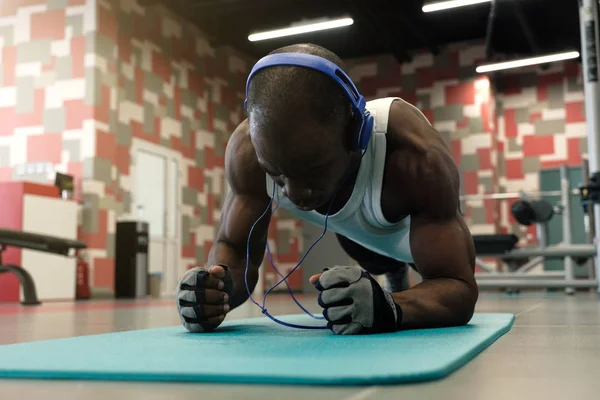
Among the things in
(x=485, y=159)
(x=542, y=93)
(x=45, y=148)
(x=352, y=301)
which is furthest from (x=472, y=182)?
(x=352, y=301)

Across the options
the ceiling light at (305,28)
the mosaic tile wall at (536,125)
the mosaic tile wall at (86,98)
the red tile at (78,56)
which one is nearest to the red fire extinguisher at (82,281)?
the mosaic tile wall at (86,98)

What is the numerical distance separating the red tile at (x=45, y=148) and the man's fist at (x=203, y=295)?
18.7ft

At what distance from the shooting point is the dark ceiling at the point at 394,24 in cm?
799

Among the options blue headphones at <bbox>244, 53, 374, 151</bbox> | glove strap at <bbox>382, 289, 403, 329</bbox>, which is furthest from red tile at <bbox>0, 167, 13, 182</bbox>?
glove strap at <bbox>382, 289, 403, 329</bbox>

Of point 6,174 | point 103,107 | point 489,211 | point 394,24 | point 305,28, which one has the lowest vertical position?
point 489,211

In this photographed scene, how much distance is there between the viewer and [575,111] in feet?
30.4

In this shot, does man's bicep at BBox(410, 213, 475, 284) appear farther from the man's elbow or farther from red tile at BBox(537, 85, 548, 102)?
red tile at BBox(537, 85, 548, 102)

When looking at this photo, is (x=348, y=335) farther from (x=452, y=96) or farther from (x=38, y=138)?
(x=452, y=96)

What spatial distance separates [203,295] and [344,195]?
40 cm

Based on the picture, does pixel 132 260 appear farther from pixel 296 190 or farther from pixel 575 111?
pixel 575 111

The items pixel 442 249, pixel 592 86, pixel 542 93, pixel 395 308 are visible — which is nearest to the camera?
pixel 395 308

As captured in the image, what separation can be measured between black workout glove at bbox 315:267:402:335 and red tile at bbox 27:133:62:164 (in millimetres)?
5973

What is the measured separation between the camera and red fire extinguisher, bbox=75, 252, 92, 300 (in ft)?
20.1

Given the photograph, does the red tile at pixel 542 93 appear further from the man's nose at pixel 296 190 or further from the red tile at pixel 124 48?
the man's nose at pixel 296 190
